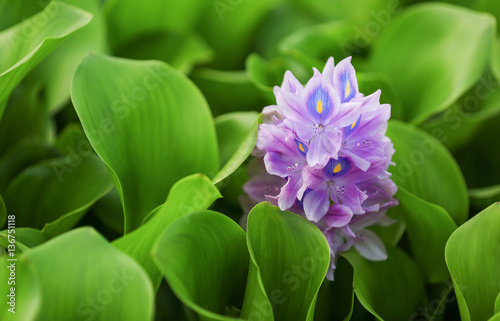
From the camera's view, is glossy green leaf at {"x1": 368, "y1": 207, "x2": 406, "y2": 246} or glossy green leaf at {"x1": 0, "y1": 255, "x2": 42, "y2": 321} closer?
glossy green leaf at {"x1": 0, "y1": 255, "x2": 42, "y2": 321}

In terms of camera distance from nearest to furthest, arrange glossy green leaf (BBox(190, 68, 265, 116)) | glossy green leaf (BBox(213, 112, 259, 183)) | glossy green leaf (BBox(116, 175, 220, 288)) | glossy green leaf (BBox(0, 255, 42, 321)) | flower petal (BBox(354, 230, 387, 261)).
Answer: glossy green leaf (BBox(0, 255, 42, 321)) → glossy green leaf (BBox(116, 175, 220, 288)) → flower petal (BBox(354, 230, 387, 261)) → glossy green leaf (BBox(213, 112, 259, 183)) → glossy green leaf (BBox(190, 68, 265, 116))

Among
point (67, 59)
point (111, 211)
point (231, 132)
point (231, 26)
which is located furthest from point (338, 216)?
point (231, 26)

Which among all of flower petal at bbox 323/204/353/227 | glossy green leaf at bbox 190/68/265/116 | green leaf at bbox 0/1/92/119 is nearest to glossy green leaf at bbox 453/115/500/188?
glossy green leaf at bbox 190/68/265/116

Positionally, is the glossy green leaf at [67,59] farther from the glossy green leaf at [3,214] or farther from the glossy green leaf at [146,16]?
the glossy green leaf at [3,214]

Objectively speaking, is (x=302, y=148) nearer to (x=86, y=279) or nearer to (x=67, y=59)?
(x=86, y=279)

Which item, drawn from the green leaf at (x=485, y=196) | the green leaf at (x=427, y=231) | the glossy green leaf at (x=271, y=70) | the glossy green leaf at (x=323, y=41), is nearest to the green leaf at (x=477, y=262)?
the green leaf at (x=427, y=231)

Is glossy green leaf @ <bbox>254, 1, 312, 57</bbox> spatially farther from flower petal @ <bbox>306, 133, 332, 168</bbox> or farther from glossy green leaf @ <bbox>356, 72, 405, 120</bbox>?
flower petal @ <bbox>306, 133, 332, 168</bbox>
